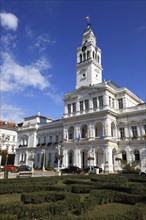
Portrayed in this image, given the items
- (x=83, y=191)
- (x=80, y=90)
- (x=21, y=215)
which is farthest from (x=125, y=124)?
(x=21, y=215)

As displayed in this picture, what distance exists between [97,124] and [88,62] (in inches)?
712

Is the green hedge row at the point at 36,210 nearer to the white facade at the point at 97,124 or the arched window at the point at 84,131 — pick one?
the white facade at the point at 97,124

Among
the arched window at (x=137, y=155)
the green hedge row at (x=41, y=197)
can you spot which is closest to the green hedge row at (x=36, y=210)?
the green hedge row at (x=41, y=197)

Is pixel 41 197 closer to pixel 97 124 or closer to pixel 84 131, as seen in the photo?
pixel 97 124

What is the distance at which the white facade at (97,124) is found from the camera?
148 ft

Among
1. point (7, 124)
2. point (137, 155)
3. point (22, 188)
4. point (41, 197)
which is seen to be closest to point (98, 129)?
point (137, 155)

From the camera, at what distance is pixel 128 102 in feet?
168

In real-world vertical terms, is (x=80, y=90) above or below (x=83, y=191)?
above

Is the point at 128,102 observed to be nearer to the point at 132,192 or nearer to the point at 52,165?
the point at 52,165

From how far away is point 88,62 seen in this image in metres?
57.8

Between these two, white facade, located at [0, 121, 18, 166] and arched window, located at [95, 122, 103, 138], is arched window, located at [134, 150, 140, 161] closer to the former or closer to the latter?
arched window, located at [95, 122, 103, 138]

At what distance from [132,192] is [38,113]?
59331 mm

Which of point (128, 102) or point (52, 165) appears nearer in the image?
point (128, 102)

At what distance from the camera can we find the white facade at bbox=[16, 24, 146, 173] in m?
45.2
